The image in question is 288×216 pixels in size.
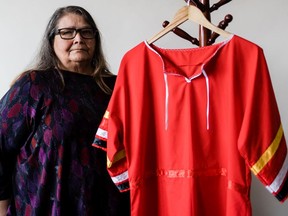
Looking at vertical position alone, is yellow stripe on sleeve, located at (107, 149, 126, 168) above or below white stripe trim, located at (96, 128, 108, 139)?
below

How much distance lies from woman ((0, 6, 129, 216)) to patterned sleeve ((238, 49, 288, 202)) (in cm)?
56

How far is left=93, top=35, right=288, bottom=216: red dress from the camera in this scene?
2.79 feet

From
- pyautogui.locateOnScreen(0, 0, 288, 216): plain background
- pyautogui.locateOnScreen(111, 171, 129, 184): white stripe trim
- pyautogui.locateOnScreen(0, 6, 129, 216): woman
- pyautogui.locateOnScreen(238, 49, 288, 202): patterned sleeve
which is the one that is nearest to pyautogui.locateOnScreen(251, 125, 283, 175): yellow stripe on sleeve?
pyautogui.locateOnScreen(238, 49, 288, 202): patterned sleeve

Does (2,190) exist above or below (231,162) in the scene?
below

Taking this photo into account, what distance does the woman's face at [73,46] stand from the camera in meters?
1.12

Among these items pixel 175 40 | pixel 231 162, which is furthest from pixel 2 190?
pixel 175 40

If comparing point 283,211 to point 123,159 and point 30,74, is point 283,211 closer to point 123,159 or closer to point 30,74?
point 123,159

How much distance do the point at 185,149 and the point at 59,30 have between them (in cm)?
68

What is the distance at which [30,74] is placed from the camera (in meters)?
→ 1.09

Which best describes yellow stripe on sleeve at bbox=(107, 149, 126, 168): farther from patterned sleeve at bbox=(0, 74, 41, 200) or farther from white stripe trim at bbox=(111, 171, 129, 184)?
patterned sleeve at bbox=(0, 74, 41, 200)

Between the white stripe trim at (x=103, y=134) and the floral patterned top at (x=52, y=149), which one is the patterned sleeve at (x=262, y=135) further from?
the floral patterned top at (x=52, y=149)

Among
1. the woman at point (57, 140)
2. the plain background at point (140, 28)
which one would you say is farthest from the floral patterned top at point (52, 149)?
the plain background at point (140, 28)

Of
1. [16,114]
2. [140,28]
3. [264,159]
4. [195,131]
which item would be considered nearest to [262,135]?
[264,159]

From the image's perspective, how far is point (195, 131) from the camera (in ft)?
3.05
